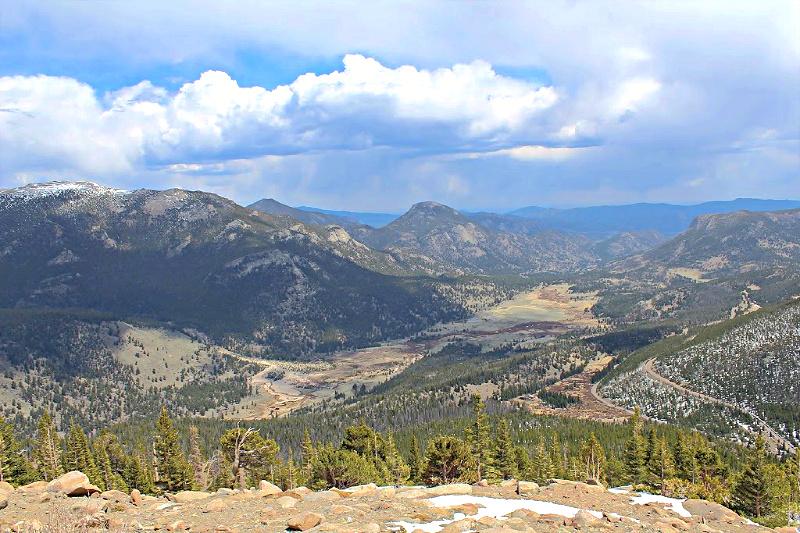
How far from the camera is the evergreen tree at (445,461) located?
70688mm

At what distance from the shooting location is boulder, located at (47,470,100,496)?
3681 cm

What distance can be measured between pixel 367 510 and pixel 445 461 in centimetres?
4077

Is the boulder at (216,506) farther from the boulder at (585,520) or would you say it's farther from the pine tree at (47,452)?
the pine tree at (47,452)

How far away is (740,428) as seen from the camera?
181875 millimetres

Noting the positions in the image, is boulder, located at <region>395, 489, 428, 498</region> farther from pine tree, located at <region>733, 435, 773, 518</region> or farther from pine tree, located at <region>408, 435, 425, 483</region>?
pine tree, located at <region>733, 435, 773, 518</region>

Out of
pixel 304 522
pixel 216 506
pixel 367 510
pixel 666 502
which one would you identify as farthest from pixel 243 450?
pixel 666 502

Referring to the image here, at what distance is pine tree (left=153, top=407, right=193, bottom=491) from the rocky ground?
A: 167 feet

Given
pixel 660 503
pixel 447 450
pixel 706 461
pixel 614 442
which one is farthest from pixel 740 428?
pixel 660 503

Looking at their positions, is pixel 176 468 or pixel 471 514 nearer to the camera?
pixel 471 514

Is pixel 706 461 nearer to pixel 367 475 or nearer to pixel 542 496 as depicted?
pixel 367 475

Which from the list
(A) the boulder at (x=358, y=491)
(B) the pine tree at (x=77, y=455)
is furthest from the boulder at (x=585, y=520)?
(B) the pine tree at (x=77, y=455)

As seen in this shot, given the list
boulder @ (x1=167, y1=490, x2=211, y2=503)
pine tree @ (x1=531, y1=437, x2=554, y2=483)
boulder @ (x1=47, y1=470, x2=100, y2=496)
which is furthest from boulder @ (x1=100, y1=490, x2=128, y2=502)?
pine tree @ (x1=531, y1=437, x2=554, y2=483)

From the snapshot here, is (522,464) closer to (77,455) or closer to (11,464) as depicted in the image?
(77,455)

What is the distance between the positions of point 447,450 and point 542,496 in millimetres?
31052
